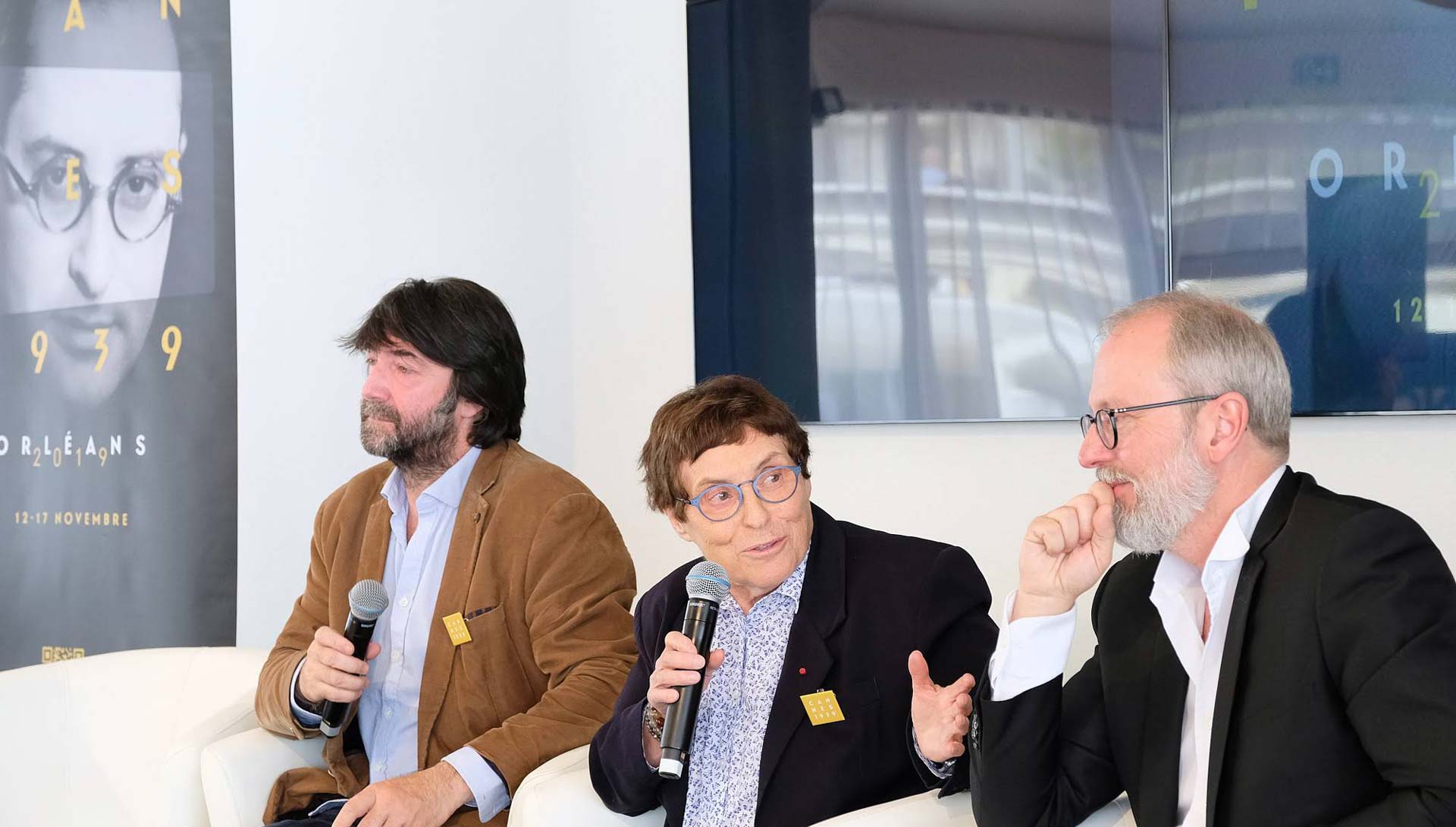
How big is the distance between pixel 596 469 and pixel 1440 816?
3032mm

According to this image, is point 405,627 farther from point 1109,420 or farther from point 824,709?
point 1109,420

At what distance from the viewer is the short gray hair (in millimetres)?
1728

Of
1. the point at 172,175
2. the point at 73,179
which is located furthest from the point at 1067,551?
Answer: the point at 73,179

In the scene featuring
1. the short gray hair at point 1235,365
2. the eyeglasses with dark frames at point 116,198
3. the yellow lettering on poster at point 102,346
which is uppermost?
the eyeglasses with dark frames at point 116,198

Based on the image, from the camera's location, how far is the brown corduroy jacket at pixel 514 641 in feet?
8.55

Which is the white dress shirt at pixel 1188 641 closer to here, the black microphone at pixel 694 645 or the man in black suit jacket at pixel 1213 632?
the man in black suit jacket at pixel 1213 632

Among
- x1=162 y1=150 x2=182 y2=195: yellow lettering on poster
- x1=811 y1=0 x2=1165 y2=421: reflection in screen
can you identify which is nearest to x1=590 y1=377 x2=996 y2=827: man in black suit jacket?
x1=811 y1=0 x2=1165 y2=421: reflection in screen

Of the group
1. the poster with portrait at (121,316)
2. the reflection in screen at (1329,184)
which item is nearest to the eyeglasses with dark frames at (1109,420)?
the reflection in screen at (1329,184)

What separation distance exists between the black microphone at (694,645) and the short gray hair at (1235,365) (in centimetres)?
83

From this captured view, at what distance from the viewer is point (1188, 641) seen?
1.82 metres

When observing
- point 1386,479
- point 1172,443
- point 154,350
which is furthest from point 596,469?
point 1172,443

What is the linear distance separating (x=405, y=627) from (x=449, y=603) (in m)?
0.14

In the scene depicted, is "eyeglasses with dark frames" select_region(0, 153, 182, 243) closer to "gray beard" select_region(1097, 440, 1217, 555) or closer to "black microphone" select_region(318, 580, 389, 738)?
"black microphone" select_region(318, 580, 389, 738)

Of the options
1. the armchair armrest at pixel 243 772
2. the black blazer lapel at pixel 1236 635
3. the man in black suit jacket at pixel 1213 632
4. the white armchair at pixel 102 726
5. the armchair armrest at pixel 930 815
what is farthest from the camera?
the white armchair at pixel 102 726
